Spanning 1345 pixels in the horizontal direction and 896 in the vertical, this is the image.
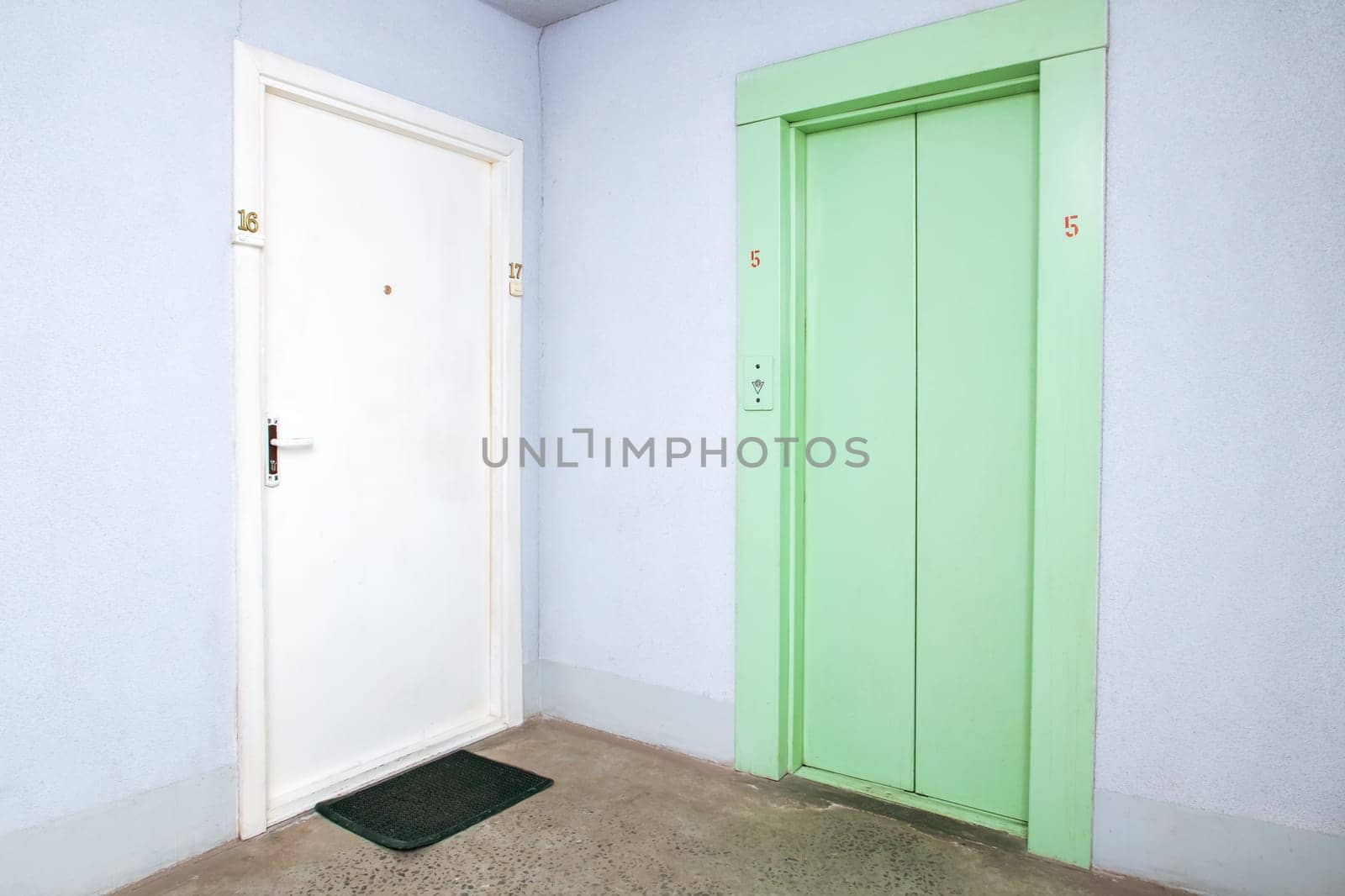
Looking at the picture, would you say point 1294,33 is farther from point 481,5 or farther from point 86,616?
point 86,616

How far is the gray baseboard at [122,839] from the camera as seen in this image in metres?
1.94

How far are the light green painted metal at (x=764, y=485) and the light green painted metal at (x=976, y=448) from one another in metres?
0.44

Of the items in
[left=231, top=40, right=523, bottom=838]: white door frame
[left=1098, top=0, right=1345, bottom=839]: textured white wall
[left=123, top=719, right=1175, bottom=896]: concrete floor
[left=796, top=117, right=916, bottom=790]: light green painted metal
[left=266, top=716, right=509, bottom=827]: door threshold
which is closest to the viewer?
[left=1098, top=0, right=1345, bottom=839]: textured white wall

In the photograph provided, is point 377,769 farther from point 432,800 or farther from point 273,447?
point 273,447

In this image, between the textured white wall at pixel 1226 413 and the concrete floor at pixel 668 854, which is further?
the concrete floor at pixel 668 854

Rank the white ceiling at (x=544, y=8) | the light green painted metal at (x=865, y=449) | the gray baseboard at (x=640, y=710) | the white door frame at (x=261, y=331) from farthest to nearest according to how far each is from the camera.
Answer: the white ceiling at (x=544, y=8), the gray baseboard at (x=640, y=710), the light green painted metal at (x=865, y=449), the white door frame at (x=261, y=331)

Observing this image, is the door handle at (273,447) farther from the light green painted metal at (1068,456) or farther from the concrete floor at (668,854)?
the light green painted metal at (1068,456)

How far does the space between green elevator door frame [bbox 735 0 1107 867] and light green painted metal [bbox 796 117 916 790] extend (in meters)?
0.09

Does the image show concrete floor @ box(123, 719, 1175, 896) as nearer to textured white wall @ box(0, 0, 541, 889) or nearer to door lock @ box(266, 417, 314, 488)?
textured white wall @ box(0, 0, 541, 889)

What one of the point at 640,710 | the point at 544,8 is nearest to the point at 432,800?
the point at 640,710

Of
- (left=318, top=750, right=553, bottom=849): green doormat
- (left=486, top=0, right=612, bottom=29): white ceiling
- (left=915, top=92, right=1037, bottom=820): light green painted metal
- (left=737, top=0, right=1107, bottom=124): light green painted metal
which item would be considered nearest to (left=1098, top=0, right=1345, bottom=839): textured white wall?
(left=737, top=0, right=1107, bottom=124): light green painted metal

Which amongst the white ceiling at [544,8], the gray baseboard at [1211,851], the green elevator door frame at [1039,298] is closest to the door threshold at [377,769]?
the green elevator door frame at [1039,298]

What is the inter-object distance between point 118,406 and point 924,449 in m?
2.30

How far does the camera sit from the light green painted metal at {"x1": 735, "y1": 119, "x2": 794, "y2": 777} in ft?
8.86
